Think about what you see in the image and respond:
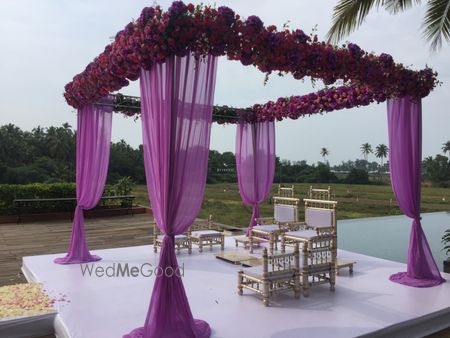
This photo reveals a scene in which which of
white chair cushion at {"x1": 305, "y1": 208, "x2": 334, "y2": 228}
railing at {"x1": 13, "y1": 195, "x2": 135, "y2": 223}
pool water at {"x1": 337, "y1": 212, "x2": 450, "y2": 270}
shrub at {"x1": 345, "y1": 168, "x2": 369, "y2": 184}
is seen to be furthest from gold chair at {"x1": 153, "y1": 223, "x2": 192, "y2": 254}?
shrub at {"x1": 345, "y1": 168, "x2": 369, "y2": 184}

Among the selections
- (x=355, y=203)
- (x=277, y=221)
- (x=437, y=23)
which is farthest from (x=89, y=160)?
(x=355, y=203)

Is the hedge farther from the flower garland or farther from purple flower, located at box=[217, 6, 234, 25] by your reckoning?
purple flower, located at box=[217, 6, 234, 25]

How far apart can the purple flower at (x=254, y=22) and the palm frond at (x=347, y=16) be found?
2.78 meters

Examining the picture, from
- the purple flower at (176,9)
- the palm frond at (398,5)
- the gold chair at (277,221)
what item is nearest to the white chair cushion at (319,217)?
the gold chair at (277,221)

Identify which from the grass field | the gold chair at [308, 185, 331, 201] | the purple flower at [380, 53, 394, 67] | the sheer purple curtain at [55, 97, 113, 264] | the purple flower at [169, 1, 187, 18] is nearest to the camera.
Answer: the purple flower at [169, 1, 187, 18]

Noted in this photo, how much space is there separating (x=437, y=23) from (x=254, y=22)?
12.1 feet

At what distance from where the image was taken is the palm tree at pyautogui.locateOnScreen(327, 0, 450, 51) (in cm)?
571

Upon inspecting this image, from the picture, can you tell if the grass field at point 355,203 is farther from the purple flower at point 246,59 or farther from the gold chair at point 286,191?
the purple flower at point 246,59

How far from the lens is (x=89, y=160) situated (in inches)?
237

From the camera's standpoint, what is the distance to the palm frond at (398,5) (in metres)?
5.70

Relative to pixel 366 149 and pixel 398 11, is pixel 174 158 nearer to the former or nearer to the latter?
pixel 398 11

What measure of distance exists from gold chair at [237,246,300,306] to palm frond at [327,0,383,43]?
11.6 feet

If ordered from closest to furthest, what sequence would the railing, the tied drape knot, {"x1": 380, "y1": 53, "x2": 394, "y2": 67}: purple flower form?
the tied drape knot → {"x1": 380, "y1": 53, "x2": 394, "y2": 67}: purple flower → the railing

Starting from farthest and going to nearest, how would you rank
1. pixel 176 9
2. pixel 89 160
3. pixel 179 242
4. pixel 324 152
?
pixel 324 152, pixel 179 242, pixel 89 160, pixel 176 9
